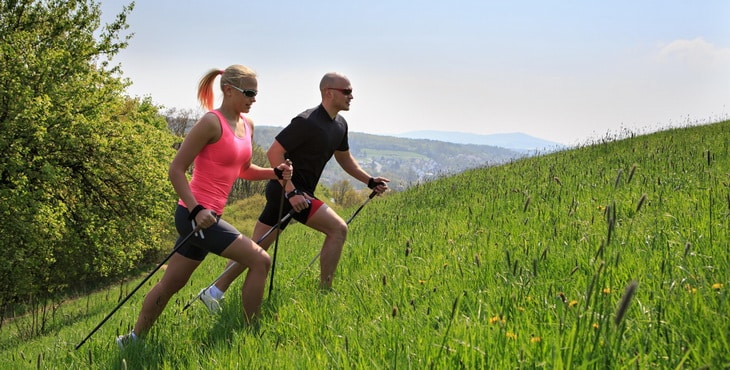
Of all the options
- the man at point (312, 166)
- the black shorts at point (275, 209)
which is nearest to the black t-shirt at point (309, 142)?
the man at point (312, 166)

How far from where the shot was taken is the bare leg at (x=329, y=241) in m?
5.11

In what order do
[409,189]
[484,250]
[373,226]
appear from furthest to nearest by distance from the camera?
1. [409,189]
2. [373,226]
3. [484,250]

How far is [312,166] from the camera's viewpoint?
5.57 m

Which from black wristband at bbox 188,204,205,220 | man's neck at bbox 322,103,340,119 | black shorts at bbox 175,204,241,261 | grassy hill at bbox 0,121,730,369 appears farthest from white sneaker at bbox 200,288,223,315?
man's neck at bbox 322,103,340,119

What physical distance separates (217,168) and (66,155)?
18650 mm

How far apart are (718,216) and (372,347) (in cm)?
355

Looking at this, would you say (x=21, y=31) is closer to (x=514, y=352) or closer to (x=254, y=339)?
(x=254, y=339)

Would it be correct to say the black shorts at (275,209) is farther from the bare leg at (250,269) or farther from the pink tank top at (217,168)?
the bare leg at (250,269)

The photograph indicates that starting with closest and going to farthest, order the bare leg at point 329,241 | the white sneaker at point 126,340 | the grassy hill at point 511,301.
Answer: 1. the grassy hill at point 511,301
2. the white sneaker at point 126,340
3. the bare leg at point 329,241

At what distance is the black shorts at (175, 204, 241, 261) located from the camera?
4.25 meters

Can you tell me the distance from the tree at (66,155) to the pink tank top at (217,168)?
15.8 meters

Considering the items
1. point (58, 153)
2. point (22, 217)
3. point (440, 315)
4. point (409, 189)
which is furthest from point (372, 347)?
point (58, 153)

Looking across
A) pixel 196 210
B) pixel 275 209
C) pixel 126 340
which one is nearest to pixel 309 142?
pixel 275 209

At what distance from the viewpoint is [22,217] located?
17625 millimetres
